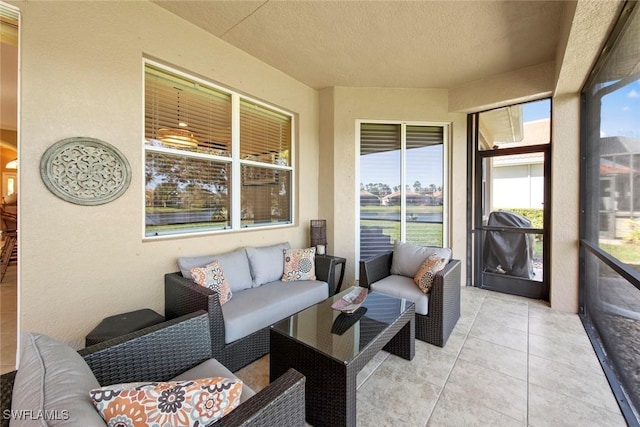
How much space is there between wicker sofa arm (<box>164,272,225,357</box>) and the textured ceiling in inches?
97.8

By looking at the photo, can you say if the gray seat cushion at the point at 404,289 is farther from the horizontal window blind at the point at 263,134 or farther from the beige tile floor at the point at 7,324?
the beige tile floor at the point at 7,324

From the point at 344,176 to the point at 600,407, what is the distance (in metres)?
3.28

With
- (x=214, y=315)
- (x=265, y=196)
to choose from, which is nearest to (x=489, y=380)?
(x=214, y=315)

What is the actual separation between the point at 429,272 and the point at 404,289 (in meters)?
0.30

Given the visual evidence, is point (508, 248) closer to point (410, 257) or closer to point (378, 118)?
point (410, 257)

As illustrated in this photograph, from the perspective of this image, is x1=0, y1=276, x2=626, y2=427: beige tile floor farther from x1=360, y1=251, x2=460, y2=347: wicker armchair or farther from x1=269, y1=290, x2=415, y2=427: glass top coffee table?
x1=269, y1=290, x2=415, y2=427: glass top coffee table

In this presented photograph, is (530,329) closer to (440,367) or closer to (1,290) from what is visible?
(440,367)

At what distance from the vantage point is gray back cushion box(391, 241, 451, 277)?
300 cm

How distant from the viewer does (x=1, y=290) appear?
142 inches

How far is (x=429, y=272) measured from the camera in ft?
8.49

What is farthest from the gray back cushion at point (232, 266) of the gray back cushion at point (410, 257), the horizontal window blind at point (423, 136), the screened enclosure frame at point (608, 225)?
the horizontal window blind at point (423, 136)

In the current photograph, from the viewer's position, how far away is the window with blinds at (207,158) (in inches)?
99.3

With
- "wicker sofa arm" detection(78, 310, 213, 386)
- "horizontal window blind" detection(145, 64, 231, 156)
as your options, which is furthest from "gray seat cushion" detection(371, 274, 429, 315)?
"horizontal window blind" detection(145, 64, 231, 156)

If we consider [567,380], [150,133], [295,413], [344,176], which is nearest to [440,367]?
[567,380]
